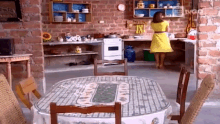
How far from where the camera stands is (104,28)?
8.91 meters

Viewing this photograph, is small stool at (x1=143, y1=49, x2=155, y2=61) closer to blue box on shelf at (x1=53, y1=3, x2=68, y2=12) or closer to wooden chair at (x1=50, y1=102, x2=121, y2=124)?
blue box on shelf at (x1=53, y1=3, x2=68, y2=12)

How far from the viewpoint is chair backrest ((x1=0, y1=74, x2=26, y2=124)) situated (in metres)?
2.14

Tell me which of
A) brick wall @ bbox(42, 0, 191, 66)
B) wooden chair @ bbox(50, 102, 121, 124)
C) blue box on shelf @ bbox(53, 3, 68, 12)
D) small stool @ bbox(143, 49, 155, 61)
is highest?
blue box on shelf @ bbox(53, 3, 68, 12)

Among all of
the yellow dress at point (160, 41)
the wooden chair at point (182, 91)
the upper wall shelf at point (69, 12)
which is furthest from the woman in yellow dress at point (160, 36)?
the wooden chair at point (182, 91)

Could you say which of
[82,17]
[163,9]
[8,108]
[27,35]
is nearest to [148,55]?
[163,9]

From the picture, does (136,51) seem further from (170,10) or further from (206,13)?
(206,13)

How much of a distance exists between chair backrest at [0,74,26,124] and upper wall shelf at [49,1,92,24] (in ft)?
19.6

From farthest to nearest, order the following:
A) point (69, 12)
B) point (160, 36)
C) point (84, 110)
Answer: point (69, 12) → point (160, 36) → point (84, 110)

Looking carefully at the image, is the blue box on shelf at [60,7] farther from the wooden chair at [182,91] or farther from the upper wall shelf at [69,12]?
the wooden chair at [182,91]

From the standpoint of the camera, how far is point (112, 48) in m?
8.49

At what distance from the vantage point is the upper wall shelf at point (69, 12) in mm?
8109

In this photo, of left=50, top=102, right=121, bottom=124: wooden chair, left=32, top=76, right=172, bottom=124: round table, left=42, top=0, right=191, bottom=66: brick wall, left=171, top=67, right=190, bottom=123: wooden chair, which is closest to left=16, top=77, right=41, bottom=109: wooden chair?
left=32, top=76, right=172, bottom=124: round table

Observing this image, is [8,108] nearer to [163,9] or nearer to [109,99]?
[109,99]

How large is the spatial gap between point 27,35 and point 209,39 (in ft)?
9.17
